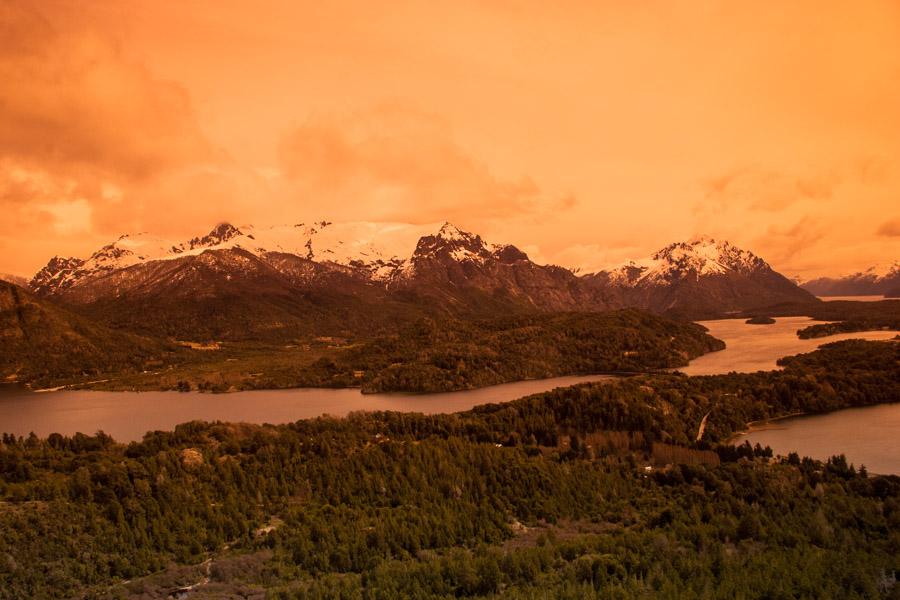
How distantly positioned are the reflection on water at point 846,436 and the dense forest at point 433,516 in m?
11.0

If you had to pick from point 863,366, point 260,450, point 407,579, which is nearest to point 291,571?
point 407,579

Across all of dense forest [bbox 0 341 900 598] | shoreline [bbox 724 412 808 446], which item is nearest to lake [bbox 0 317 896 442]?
dense forest [bbox 0 341 900 598]

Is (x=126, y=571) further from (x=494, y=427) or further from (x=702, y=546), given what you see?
(x=494, y=427)

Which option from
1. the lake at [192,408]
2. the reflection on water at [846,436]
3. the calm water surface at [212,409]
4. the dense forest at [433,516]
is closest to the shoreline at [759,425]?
the reflection on water at [846,436]

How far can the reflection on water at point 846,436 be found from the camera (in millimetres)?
103562

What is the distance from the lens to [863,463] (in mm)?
99625

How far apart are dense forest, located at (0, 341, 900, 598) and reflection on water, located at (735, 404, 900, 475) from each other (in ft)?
36.0

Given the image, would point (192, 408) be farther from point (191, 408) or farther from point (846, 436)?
point (846, 436)

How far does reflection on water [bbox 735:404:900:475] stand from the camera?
103562 millimetres

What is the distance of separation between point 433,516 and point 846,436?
81193 millimetres

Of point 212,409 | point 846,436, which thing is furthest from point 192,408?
point 846,436

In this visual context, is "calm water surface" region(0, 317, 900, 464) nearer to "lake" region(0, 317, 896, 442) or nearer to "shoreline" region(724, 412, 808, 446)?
"lake" region(0, 317, 896, 442)

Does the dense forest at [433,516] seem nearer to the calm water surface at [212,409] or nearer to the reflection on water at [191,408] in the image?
the calm water surface at [212,409]

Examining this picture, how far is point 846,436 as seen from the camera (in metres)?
119
